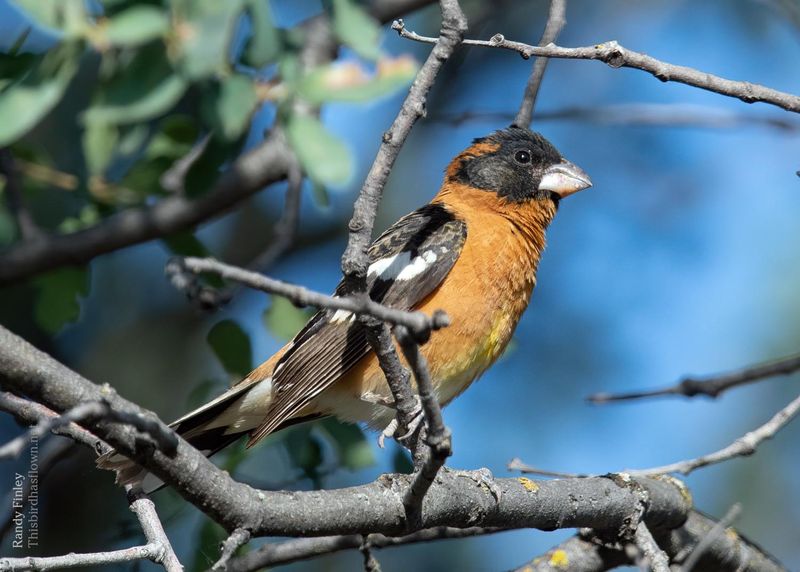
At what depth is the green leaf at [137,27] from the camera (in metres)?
3.32

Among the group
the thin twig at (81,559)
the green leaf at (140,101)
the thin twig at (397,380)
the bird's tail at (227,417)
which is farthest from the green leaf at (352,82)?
the thin twig at (81,559)

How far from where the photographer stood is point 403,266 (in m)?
4.46

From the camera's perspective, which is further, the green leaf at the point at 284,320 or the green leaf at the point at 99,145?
the green leaf at the point at 284,320

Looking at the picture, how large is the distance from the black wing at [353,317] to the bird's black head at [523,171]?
1.79 feet

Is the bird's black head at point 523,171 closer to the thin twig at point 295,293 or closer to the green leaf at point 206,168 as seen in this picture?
the green leaf at point 206,168

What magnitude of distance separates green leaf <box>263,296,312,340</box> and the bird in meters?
0.10

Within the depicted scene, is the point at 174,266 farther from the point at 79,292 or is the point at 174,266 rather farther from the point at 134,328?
the point at 134,328

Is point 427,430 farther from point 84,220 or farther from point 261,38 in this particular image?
point 84,220

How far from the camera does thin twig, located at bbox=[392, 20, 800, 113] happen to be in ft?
9.40

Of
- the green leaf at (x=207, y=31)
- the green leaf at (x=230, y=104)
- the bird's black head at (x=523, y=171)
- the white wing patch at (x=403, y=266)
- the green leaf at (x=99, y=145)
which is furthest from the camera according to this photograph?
the bird's black head at (x=523, y=171)

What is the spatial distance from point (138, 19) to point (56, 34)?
11.2 inches

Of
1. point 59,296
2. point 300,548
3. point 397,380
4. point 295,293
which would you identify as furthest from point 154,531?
point 59,296

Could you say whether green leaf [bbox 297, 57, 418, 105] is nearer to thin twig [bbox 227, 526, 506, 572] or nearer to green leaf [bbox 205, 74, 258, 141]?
green leaf [bbox 205, 74, 258, 141]

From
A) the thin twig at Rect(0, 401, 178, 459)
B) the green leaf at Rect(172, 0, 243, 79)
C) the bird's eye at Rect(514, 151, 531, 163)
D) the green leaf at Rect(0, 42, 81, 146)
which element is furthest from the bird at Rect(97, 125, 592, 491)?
the thin twig at Rect(0, 401, 178, 459)
